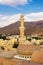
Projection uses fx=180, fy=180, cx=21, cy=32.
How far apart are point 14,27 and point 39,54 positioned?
59844mm

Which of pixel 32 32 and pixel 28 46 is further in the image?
pixel 32 32

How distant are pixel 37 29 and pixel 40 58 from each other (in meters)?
54.3

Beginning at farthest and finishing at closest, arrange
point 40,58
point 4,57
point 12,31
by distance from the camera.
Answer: point 12,31 < point 4,57 < point 40,58

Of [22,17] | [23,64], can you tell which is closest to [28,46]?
[23,64]

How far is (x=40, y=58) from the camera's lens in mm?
5961

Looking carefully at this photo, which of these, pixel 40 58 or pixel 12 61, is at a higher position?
pixel 40 58

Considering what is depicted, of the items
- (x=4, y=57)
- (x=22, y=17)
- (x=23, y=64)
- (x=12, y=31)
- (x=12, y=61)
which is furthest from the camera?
(x=12, y=31)

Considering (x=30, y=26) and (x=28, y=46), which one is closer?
(x=28, y=46)

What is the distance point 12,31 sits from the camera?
64.9 metres

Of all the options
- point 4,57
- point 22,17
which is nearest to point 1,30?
point 22,17

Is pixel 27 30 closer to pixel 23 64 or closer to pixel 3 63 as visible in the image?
pixel 3 63

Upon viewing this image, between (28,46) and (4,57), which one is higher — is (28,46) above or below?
above

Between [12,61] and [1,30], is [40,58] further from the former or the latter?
[1,30]

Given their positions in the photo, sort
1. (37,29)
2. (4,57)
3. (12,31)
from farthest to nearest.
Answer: (12,31)
(37,29)
(4,57)
